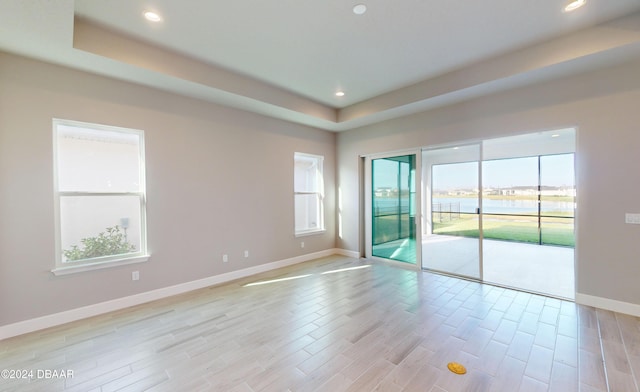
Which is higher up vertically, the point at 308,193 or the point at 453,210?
the point at 308,193

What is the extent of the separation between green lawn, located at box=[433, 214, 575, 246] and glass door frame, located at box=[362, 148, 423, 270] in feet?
2.88

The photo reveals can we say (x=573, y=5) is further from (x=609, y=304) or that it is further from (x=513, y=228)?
(x=513, y=228)

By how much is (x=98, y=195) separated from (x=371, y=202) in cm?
482

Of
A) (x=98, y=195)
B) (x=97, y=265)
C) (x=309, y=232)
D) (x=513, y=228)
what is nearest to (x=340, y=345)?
(x=97, y=265)

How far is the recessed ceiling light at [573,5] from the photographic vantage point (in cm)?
236

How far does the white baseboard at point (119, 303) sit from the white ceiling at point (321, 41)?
291 cm

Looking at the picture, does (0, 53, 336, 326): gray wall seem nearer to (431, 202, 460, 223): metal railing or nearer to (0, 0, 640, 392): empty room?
(0, 0, 640, 392): empty room

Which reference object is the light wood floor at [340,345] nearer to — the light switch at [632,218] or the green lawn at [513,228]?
the light switch at [632,218]

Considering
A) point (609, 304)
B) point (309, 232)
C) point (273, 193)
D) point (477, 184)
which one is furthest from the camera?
point (309, 232)

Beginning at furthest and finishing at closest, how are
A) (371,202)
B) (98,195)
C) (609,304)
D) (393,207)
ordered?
(371,202) < (393,207) < (98,195) < (609,304)

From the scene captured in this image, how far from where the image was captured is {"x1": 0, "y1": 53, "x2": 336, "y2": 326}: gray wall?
8.99 feet

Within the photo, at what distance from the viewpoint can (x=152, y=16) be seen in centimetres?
252

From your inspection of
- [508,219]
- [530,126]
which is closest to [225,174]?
[530,126]

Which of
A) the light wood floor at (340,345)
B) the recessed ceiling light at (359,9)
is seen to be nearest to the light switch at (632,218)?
the light wood floor at (340,345)
